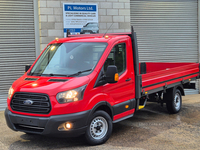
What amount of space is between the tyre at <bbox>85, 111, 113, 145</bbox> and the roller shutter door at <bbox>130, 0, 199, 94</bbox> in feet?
23.6

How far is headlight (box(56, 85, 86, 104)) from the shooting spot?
16.5ft

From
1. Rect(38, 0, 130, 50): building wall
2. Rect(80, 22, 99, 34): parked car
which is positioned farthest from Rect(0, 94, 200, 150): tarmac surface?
Rect(80, 22, 99, 34): parked car

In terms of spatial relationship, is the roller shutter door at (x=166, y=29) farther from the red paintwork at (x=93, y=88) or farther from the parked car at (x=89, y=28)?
the red paintwork at (x=93, y=88)

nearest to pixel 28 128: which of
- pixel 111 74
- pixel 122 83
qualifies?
pixel 111 74

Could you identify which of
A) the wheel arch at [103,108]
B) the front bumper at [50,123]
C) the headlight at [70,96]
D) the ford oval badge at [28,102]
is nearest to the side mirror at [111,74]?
the wheel arch at [103,108]

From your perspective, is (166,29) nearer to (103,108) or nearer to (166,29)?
(166,29)

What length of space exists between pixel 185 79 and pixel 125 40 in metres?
3.04

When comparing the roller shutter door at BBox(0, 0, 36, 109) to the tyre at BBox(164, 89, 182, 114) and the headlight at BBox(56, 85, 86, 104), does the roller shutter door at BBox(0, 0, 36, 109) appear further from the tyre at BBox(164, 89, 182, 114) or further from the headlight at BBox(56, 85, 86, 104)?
the headlight at BBox(56, 85, 86, 104)

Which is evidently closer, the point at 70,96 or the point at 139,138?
the point at 70,96

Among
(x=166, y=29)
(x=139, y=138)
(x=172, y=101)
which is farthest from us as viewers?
(x=166, y=29)

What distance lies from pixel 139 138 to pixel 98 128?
991mm

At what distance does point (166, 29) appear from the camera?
500 inches

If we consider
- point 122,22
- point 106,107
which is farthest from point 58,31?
point 106,107

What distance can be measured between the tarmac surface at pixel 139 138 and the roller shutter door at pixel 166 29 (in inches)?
202
